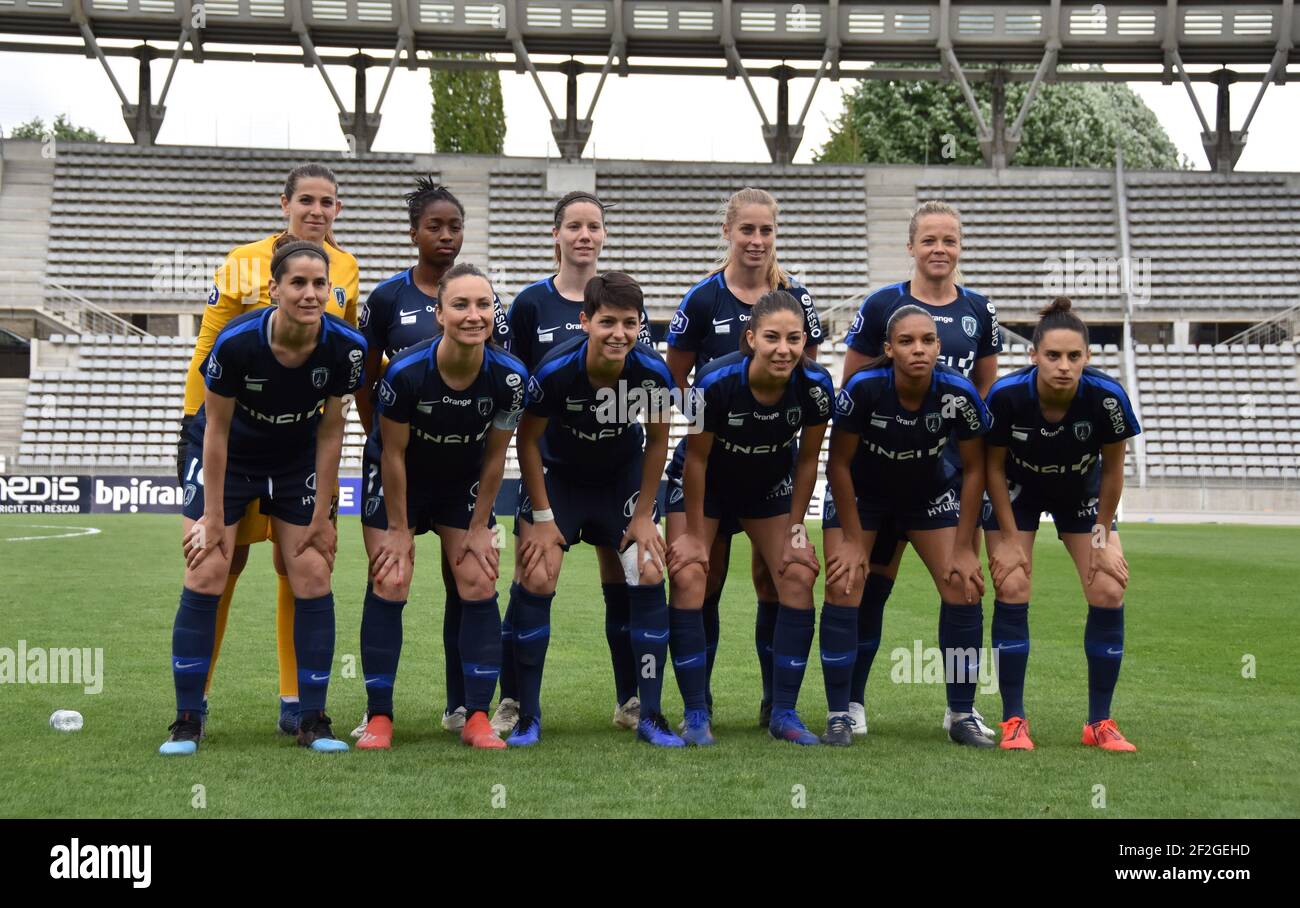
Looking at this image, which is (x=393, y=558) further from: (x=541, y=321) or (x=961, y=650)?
(x=961, y=650)

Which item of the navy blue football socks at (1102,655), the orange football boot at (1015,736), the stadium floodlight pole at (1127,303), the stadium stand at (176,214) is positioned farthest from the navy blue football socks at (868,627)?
the stadium stand at (176,214)

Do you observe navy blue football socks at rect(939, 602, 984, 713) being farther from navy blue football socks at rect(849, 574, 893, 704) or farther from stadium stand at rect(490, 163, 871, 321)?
stadium stand at rect(490, 163, 871, 321)

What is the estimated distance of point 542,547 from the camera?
19.3 feet

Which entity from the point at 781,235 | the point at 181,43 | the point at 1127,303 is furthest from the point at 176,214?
the point at 1127,303

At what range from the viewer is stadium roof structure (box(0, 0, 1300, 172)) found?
28516mm

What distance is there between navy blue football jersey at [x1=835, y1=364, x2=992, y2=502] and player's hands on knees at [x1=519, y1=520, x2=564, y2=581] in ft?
4.36

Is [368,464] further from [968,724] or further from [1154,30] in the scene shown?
[1154,30]

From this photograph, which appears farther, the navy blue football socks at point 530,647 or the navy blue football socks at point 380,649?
the navy blue football socks at point 530,647

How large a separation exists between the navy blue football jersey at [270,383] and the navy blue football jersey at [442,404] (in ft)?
0.66

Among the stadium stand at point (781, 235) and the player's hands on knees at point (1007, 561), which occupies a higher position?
the stadium stand at point (781, 235)

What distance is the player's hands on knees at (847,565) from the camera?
601 cm

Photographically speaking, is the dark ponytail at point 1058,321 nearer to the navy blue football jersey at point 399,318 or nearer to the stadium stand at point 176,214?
the navy blue football jersey at point 399,318

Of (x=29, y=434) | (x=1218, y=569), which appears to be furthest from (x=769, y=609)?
(x=29, y=434)

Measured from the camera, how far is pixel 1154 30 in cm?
2903
